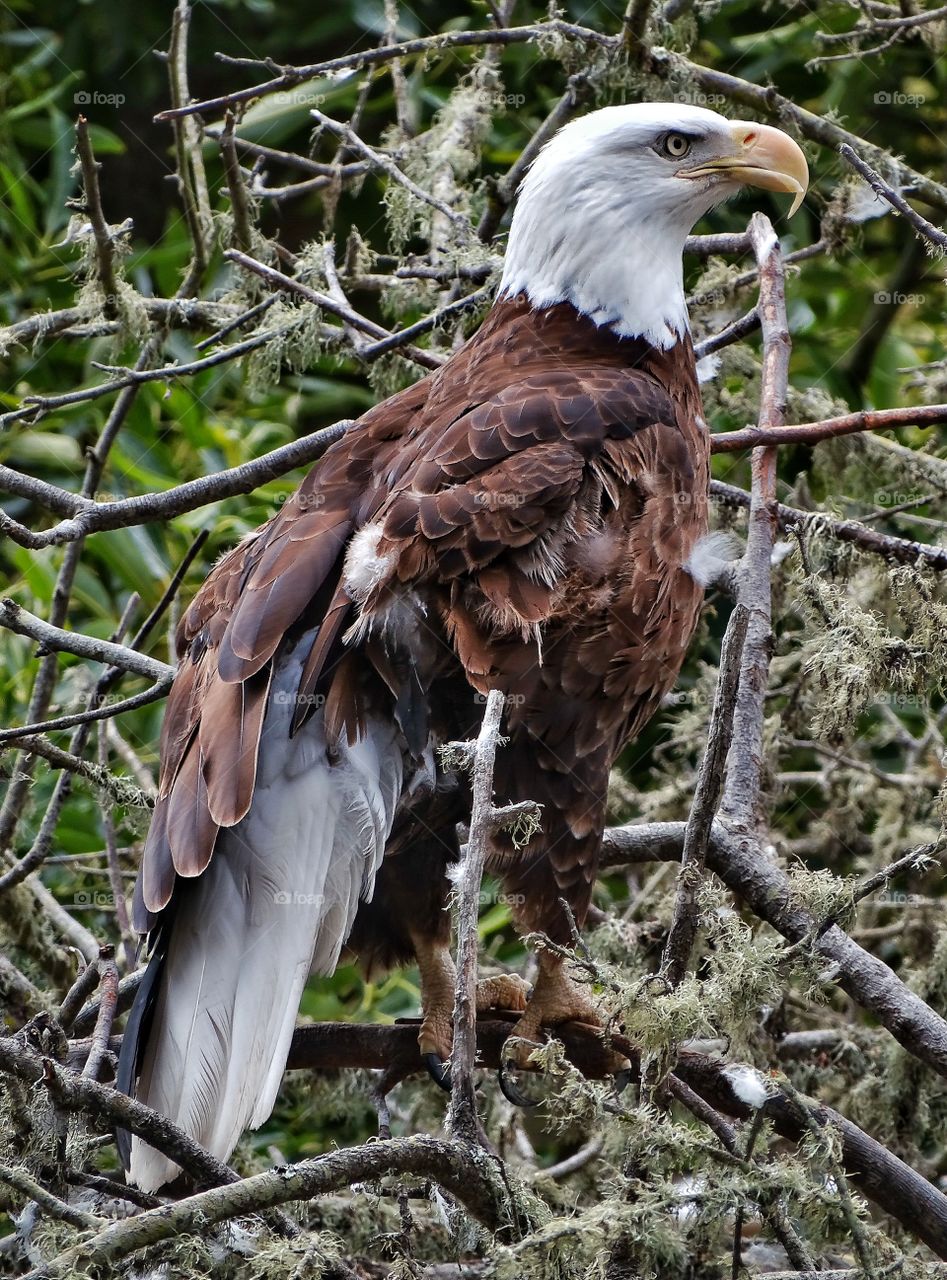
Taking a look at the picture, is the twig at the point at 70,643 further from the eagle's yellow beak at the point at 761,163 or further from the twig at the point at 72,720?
the eagle's yellow beak at the point at 761,163

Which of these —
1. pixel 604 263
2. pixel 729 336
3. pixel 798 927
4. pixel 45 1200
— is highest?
pixel 604 263

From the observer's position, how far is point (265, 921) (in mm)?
2578

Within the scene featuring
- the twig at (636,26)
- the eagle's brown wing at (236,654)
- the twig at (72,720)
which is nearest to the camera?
the twig at (72,720)

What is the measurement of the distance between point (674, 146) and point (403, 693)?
132 centimetres

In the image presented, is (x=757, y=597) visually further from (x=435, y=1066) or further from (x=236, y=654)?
(x=435, y=1066)

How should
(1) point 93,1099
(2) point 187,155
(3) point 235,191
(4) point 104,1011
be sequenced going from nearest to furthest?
(1) point 93,1099, (4) point 104,1011, (3) point 235,191, (2) point 187,155

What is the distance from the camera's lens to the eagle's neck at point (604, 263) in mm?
3105

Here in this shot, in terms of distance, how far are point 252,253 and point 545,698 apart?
1437 mm

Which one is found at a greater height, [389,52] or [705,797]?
[389,52]

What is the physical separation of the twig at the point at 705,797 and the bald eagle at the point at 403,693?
2.17 feet

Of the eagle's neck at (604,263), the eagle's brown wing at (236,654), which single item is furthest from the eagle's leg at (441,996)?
the eagle's neck at (604,263)

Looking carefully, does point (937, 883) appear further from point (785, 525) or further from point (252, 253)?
point (252, 253)

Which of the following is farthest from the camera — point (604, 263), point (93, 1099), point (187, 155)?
point (187, 155)

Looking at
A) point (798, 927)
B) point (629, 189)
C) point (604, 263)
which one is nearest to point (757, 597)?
point (798, 927)
